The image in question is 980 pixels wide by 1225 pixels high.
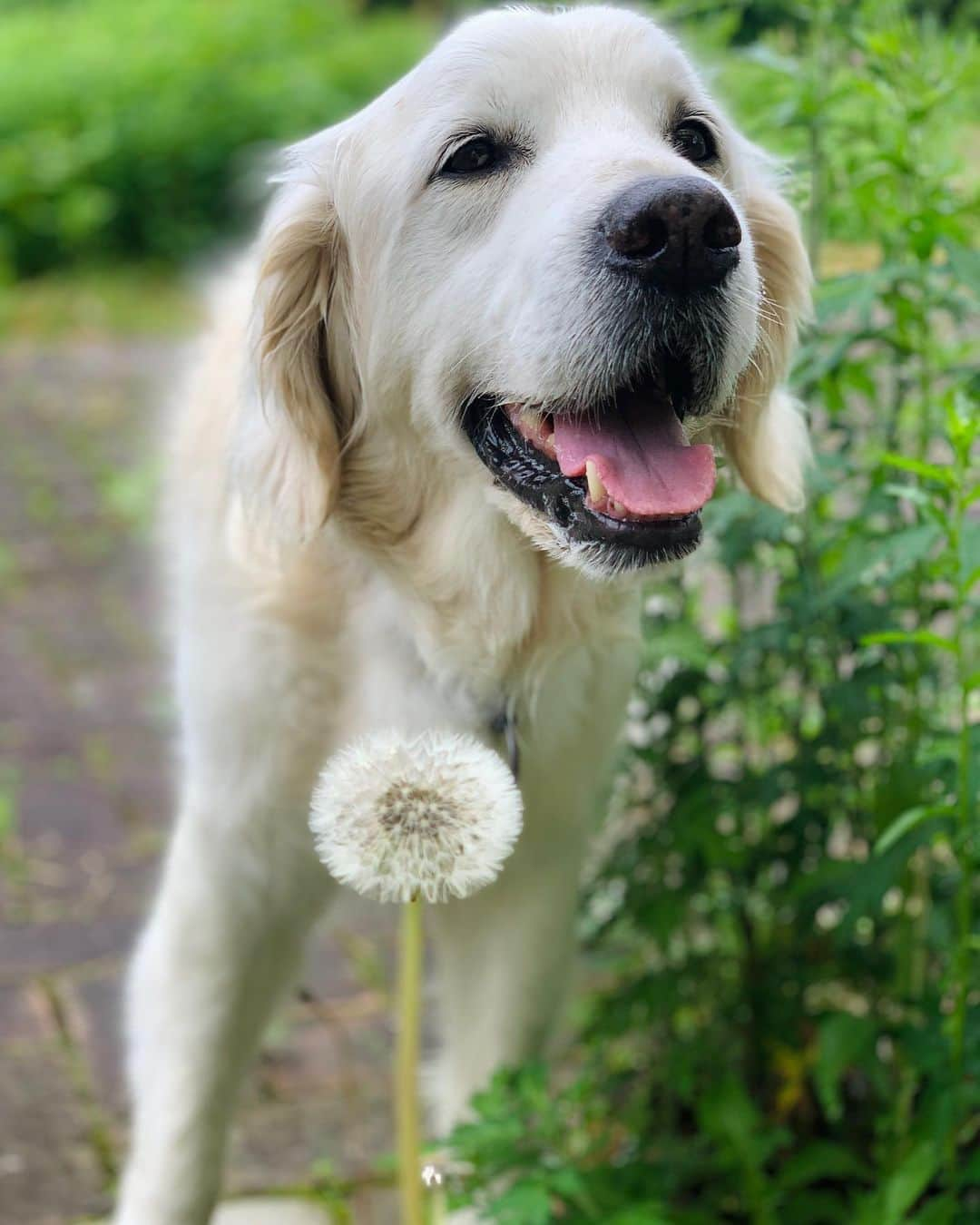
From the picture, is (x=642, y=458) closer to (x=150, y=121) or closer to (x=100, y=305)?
(x=100, y=305)

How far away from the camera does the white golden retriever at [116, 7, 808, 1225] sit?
6.42 ft

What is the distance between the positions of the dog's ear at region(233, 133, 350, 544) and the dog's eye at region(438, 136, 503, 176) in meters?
0.23

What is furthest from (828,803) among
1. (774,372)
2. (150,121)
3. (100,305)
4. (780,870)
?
(150,121)

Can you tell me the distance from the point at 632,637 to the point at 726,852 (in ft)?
1.23

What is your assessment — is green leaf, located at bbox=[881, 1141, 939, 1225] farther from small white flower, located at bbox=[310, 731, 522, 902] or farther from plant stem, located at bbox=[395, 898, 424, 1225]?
small white flower, located at bbox=[310, 731, 522, 902]

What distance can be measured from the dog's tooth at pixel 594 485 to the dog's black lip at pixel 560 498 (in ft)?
0.05

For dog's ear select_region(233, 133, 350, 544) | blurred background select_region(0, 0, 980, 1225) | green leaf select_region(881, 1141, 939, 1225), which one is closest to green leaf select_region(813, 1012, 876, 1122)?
blurred background select_region(0, 0, 980, 1225)

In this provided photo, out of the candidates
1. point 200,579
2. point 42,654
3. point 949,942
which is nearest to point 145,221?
point 42,654

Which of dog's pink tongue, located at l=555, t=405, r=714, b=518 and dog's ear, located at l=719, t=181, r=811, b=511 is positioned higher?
dog's ear, located at l=719, t=181, r=811, b=511

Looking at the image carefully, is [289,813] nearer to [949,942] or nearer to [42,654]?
[949,942]

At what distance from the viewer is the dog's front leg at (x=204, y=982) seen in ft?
7.91

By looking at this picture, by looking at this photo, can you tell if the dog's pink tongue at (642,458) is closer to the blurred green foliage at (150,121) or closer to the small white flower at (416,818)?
the small white flower at (416,818)

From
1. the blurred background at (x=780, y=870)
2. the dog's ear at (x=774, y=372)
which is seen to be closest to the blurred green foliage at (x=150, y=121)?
the blurred background at (x=780, y=870)

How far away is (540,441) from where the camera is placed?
2070 mm
